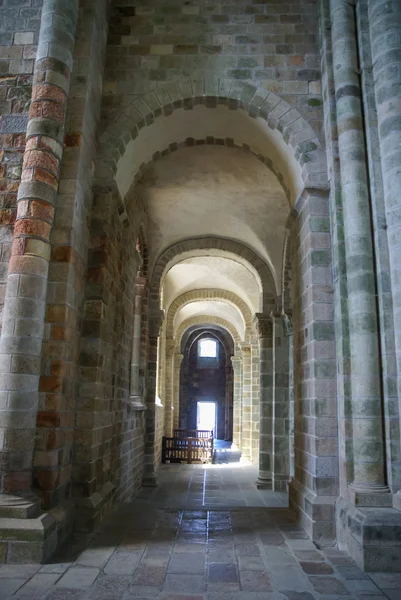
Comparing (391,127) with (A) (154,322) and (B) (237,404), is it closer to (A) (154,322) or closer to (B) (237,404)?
(A) (154,322)

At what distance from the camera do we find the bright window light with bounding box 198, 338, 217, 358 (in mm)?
27569

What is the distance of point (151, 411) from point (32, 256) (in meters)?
5.75

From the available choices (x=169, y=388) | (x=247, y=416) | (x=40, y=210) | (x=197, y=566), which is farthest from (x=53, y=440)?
(x=169, y=388)

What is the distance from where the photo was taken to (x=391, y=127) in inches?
175

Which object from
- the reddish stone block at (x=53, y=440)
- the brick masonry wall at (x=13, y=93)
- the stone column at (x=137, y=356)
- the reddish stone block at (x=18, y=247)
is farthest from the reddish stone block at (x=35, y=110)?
the stone column at (x=137, y=356)

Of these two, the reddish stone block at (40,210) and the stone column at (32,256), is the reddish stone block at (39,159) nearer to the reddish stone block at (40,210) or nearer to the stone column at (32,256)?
the stone column at (32,256)

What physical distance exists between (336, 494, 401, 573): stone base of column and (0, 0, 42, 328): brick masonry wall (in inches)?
136

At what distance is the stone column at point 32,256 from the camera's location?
3.79 metres

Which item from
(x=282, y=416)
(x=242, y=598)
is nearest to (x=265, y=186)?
(x=282, y=416)

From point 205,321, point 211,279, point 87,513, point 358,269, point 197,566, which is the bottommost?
point 197,566

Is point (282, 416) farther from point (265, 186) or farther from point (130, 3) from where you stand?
point (130, 3)

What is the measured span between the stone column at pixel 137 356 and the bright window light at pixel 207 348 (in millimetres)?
18665

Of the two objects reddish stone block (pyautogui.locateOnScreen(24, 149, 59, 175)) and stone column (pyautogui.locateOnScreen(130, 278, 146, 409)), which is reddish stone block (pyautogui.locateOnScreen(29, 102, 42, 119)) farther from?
stone column (pyautogui.locateOnScreen(130, 278, 146, 409))

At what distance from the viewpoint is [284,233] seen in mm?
9297
